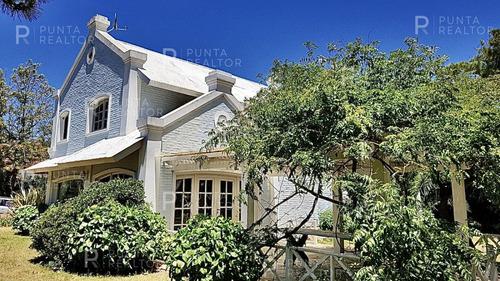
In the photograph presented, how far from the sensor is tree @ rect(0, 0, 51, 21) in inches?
287

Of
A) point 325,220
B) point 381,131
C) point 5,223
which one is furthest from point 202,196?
point 5,223

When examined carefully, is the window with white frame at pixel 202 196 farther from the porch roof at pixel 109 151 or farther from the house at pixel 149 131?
the porch roof at pixel 109 151

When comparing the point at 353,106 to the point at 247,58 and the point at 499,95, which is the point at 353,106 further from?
the point at 247,58

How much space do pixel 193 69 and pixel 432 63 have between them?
1580 cm

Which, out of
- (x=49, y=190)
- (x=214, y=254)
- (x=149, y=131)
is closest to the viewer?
(x=214, y=254)

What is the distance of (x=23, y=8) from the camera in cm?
748

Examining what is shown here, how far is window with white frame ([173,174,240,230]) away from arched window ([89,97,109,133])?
18.4ft

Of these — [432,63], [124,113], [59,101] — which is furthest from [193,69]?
[432,63]

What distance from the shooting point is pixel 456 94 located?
6.42 m

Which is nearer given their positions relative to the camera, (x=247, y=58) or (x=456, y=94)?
(x=456, y=94)

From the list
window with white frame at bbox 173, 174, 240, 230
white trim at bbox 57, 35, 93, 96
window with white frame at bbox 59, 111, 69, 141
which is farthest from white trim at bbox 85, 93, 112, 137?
window with white frame at bbox 173, 174, 240, 230

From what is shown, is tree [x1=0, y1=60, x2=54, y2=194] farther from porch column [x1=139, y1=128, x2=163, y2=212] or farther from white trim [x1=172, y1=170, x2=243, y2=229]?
white trim [x1=172, y1=170, x2=243, y2=229]
